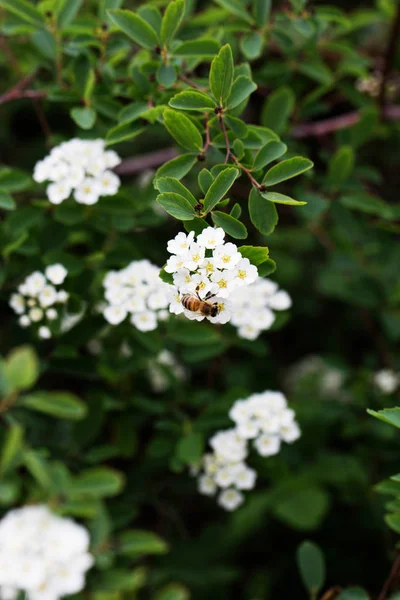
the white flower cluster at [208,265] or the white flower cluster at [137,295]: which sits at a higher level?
the white flower cluster at [208,265]

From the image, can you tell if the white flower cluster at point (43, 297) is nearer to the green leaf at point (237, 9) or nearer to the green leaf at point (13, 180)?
the green leaf at point (13, 180)

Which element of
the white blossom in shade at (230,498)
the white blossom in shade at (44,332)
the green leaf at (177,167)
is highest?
the green leaf at (177,167)

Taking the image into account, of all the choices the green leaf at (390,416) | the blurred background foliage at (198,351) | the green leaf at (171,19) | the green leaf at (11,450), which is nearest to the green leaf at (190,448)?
the blurred background foliage at (198,351)

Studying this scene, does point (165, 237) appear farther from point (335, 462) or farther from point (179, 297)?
point (179, 297)

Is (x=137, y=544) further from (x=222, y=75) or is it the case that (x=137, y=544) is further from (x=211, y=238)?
(x=222, y=75)

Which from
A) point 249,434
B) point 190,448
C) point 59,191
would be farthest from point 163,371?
point 59,191

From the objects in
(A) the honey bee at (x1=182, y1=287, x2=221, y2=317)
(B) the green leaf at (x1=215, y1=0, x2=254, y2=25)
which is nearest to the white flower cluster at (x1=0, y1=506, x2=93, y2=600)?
(A) the honey bee at (x1=182, y1=287, x2=221, y2=317)

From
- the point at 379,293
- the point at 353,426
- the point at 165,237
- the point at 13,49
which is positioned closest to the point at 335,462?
the point at 353,426
